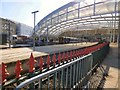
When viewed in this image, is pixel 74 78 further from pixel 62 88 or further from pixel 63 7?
pixel 63 7

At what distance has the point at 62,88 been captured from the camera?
14.3 ft

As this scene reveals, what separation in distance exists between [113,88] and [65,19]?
152 ft

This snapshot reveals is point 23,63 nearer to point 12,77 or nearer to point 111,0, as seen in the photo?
A: point 12,77

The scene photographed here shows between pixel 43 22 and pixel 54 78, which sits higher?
pixel 43 22

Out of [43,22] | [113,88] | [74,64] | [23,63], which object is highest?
[43,22]

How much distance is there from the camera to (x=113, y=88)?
762 centimetres

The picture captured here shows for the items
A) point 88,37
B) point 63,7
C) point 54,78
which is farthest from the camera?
point 88,37

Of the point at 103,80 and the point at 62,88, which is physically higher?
the point at 62,88

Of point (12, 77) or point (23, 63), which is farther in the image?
point (23, 63)

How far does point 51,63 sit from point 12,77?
4683 mm

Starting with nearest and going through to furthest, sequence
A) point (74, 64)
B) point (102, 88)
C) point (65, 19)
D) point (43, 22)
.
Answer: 1. point (74, 64)
2. point (102, 88)
3. point (65, 19)
4. point (43, 22)

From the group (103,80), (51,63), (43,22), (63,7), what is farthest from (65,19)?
(103,80)

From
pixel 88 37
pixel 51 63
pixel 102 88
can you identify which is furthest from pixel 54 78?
pixel 88 37

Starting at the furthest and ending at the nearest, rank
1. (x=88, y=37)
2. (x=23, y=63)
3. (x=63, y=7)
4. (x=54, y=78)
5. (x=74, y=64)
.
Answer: (x=88, y=37)
(x=63, y=7)
(x=23, y=63)
(x=74, y=64)
(x=54, y=78)
